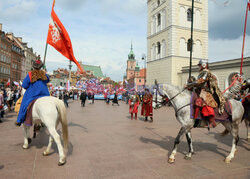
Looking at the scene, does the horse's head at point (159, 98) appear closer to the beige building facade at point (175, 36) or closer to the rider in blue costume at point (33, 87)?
the rider in blue costume at point (33, 87)

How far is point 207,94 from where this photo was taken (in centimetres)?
466

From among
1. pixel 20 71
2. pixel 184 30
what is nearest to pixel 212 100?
pixel 184 30

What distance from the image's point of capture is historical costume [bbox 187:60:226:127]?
14.7ft

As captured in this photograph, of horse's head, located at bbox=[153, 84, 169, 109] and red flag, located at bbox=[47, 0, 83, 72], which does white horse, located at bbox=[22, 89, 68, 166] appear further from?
horse's head, located at bbox=[153, 84, 169, 109]

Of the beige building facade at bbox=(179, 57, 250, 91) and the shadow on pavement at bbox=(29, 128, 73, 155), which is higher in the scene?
the beige building facade at bbox=(179, 57, 250, 91)

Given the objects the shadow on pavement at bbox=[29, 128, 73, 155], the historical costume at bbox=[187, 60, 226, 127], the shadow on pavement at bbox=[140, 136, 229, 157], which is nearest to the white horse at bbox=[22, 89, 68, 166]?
the shadow on pavement at bbox=[29, 128, 73, 155]

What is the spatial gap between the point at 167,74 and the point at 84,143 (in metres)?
25.5

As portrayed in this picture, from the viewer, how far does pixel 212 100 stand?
4.62 m

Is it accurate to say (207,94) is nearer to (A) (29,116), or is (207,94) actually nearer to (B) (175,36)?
(A) (29,116)

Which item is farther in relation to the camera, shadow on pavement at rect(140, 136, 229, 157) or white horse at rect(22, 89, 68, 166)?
shadow on pavement at rect(140, 136, 229, 157)

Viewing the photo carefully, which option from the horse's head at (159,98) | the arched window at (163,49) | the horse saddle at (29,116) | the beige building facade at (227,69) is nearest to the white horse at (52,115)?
the horse saddle at (29,116)

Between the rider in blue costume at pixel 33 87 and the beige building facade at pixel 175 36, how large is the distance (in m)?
25.6

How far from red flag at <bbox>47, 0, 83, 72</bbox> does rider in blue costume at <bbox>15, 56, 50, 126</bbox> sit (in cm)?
123

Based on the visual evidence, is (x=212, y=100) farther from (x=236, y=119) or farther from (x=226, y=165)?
(x=226, y=165)
